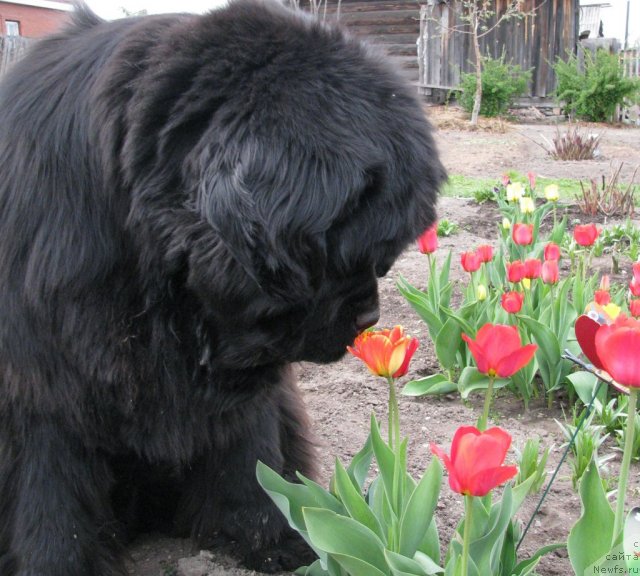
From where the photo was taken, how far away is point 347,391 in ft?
10.2

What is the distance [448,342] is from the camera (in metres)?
2.84

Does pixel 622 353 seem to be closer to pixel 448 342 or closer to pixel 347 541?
pixel 347 541

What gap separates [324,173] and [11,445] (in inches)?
38.9

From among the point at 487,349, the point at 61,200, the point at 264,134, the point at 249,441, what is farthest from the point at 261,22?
the point at 249,441

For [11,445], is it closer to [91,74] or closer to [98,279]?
[98,279]

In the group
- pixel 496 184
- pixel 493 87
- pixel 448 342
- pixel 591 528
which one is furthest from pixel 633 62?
pixel 591 528

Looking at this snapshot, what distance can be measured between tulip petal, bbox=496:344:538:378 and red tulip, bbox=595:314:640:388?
0.88ft

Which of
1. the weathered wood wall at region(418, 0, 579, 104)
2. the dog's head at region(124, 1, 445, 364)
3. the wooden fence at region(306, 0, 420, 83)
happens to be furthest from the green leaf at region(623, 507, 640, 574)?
the wooden fence at region(306, 0, 420, 83)

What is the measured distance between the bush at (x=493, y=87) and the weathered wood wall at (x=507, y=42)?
3.29 feet

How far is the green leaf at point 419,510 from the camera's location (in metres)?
1.50

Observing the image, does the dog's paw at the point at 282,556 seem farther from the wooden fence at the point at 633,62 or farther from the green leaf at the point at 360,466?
the wooden fence at the point at 633,62

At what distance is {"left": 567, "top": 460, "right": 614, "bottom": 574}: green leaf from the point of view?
1.43 m

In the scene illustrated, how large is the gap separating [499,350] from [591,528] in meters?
0.38

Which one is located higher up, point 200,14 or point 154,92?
point 200,14
